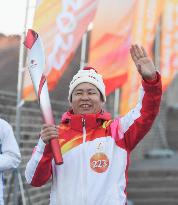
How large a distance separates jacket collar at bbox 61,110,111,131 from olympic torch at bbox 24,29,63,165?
0.36ft

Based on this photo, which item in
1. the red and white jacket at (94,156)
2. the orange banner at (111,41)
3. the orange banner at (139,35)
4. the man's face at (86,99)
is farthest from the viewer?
the orange banner at (139,35)

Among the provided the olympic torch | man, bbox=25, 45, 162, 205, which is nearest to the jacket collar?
man, bbox=25, 45, 162, 205

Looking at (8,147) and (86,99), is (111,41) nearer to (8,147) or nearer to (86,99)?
(8,147)

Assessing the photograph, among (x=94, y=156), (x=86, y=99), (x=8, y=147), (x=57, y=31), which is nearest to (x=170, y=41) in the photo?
(x=57, y=31)

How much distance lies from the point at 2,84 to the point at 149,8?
281cm

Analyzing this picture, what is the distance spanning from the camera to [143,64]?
3.38 metres

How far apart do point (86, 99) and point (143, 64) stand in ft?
1.31

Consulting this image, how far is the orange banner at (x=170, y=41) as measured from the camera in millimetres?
8734

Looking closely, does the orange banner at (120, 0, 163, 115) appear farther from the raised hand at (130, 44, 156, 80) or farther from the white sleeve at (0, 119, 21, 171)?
the raised hand at (130, 44, 156, 80)

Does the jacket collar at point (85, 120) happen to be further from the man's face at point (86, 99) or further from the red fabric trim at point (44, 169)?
the red fabric trim at point (44, 169)

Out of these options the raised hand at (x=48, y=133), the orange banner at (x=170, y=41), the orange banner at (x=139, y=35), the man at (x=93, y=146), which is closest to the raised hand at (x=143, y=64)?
the man at (x=93, y=146)

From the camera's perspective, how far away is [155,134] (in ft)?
48.6

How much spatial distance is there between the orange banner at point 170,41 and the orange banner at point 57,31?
9.55ft

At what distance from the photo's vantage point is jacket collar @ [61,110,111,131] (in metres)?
3.45
